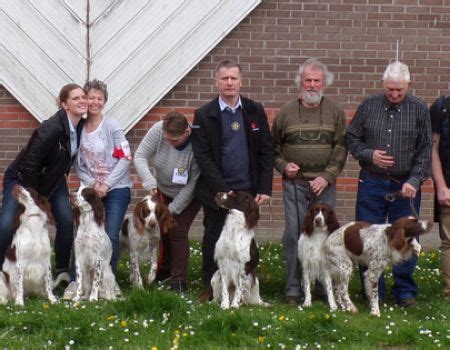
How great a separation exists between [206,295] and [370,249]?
1574 mm

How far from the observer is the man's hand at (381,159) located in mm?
8297

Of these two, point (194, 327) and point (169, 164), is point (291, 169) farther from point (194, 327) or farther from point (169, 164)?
point (194, 327)

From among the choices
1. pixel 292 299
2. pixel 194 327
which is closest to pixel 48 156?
pixel 194 327

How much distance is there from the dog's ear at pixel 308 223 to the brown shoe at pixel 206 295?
3.42 ft

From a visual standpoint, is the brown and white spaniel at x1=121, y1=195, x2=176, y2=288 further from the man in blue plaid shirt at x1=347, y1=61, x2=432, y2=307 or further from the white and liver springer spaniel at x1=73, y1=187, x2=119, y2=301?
the man in blue plaid shirt at x1=347, y1=61, x2=432, y2=307

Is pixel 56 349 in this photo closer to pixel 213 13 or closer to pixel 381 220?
pixel 381 220

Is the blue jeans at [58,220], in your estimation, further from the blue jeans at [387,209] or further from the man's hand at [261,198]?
the blue jeans at [387,209]

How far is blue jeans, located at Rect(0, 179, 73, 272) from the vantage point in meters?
8.39

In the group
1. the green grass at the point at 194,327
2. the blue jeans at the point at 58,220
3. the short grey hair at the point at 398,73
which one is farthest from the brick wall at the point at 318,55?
the green grass at the point at 194,327

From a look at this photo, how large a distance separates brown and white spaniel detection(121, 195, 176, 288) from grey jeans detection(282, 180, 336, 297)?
1.10 m

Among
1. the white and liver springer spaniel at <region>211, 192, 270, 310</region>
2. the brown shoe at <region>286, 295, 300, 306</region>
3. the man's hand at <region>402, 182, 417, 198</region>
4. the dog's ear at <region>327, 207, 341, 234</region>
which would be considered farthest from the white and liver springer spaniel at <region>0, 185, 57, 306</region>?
the man's hand at <region>402, 182, 417, 198</region>

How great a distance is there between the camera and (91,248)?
8.38m

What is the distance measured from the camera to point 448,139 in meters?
8.65

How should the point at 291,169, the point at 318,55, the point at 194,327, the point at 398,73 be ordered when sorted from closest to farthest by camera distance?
the point at 194,327 → the point at 398,73 → the point at 291,169 → the point at 318,55
